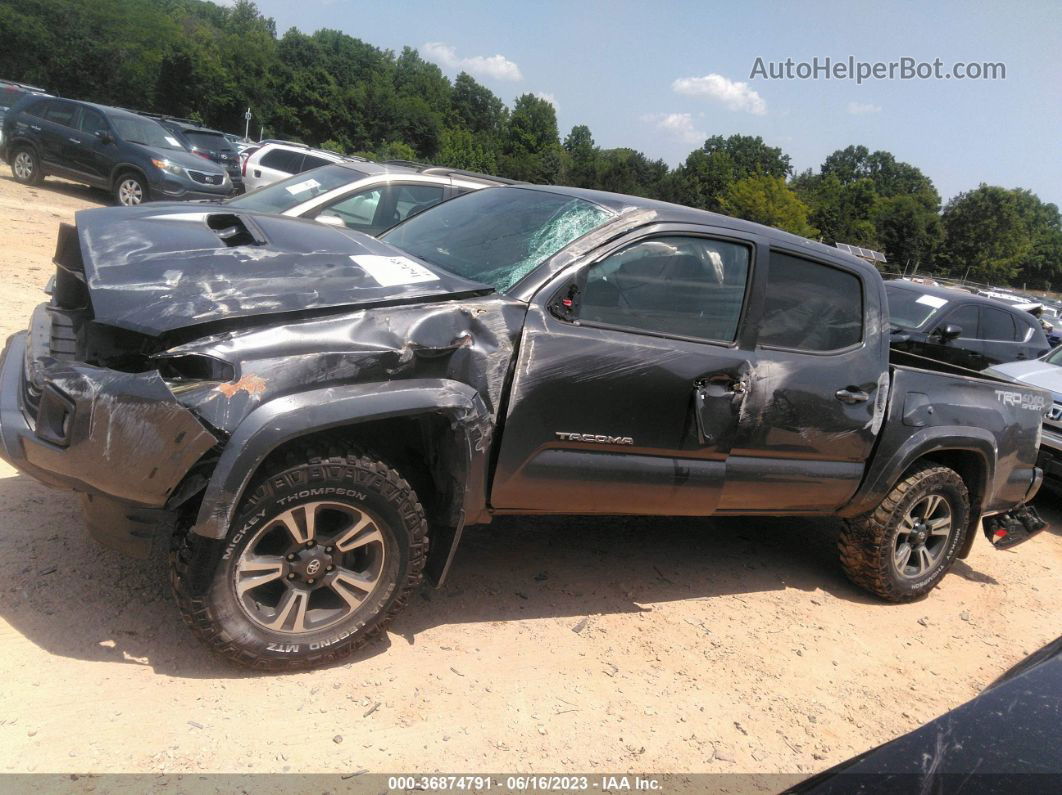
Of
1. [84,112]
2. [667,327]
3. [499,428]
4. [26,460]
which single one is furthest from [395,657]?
[84,112]

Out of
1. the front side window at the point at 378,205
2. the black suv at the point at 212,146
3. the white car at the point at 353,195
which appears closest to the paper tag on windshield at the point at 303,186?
the white car at the point at 353,195

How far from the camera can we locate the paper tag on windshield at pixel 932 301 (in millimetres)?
9633

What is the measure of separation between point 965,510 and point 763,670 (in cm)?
197

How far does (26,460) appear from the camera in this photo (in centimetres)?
278

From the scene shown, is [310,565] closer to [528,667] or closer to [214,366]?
[214,366]

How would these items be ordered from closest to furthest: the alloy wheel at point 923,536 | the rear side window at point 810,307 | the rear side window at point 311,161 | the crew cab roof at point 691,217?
the crew cab roof at point 691,217
the rear side window at point 810,307
the alloy wheel at point 923,536
the rear side window at point 311,161

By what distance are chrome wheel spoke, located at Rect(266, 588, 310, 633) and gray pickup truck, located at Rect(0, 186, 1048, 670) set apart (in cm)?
1

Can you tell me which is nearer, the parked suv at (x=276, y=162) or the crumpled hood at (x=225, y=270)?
the crumpled hood at (x=225, y=270)

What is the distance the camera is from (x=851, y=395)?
4.12 meters

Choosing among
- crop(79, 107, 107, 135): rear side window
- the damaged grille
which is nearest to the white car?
the damaged grille

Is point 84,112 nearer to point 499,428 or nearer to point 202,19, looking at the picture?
point 499,428

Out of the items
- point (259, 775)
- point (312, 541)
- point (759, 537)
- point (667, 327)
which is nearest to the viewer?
point (259, 775)

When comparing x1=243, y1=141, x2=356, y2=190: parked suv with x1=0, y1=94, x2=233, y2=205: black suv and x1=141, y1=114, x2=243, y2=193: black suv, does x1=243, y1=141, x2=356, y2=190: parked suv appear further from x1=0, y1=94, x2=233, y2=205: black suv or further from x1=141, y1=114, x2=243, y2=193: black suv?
x1=141, y1=114, x2=243, y2=193: black suv

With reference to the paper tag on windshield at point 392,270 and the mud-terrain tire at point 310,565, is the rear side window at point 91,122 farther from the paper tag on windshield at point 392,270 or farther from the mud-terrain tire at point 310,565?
the mud-terrain tire at point 310,565
